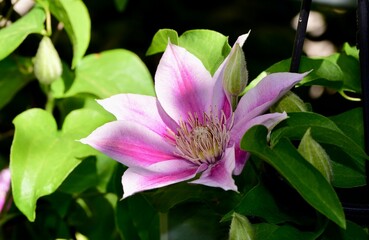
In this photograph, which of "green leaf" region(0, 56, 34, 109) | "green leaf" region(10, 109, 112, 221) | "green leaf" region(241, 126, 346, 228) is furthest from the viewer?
"green leaf" region(0, 56, 34, 109)

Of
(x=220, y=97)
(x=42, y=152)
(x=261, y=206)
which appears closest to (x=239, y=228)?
(x=261, y=206)

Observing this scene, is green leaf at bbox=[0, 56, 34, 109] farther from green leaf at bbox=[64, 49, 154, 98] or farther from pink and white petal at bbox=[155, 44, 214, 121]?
pink and white petal at bbox=[155, 44, 214, 121]

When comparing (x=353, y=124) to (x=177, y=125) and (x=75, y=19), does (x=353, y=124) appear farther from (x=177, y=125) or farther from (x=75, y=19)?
(x=75, y=19)

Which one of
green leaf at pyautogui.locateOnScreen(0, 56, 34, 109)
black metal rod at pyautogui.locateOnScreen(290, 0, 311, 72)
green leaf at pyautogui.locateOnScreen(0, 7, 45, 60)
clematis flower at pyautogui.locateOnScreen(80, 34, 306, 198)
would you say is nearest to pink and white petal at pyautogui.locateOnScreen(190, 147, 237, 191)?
clematis flower at pyautogui.locateOnScreen(80, 34, 306, 198)

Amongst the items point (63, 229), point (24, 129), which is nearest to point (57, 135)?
point (24, 129)

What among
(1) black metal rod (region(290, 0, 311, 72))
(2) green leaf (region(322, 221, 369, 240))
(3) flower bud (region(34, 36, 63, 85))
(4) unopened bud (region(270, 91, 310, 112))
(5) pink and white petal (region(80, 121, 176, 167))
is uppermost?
(1) black metal rod (region(290, 0, 311, 72))

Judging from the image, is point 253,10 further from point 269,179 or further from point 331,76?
point 269,179
